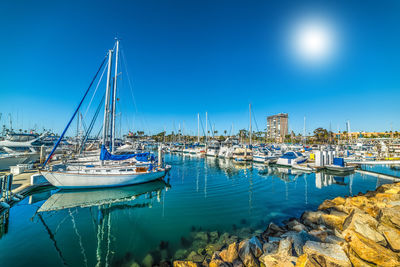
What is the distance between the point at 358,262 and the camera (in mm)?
5207

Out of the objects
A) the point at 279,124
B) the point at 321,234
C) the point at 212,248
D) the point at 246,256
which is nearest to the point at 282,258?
the point at 246,256

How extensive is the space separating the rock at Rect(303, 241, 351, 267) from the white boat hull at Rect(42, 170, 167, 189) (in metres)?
15.9

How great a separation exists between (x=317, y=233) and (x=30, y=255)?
13.0 meters

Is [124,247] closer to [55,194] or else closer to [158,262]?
[158,262]

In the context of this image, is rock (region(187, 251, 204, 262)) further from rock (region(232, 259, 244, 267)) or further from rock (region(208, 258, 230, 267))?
rock (region(232, 259, 244, 267))

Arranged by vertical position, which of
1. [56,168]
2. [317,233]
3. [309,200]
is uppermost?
[56,168]

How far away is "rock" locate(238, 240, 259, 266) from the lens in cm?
612

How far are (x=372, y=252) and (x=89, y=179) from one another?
63.7 ft

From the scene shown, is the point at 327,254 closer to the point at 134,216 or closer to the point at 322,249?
the point at 322,249

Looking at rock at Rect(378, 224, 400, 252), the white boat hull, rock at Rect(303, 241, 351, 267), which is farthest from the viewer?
the white boat hull

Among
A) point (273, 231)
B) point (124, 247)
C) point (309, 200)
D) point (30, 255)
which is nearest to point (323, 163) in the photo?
point (309, 200)

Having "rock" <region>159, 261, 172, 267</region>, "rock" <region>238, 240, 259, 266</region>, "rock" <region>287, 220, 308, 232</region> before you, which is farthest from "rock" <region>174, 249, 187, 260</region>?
"rock" <region>287, 220, 308, 232</region>

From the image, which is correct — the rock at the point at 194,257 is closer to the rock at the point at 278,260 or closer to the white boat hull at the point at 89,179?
the rock at the point at 278,260

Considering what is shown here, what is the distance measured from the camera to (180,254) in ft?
25.1
